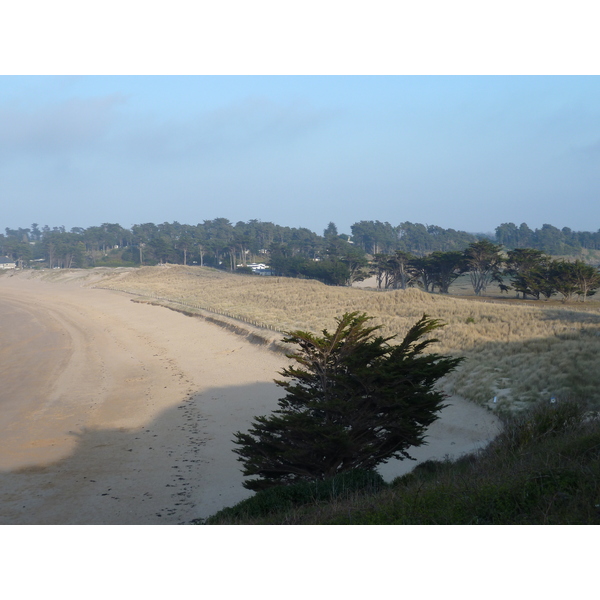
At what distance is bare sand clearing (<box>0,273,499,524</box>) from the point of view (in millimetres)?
9719

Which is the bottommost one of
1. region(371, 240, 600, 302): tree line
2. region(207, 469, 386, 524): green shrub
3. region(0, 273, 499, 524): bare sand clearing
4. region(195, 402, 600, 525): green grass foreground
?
region(0, 273, 499, 524): bare sand clearing

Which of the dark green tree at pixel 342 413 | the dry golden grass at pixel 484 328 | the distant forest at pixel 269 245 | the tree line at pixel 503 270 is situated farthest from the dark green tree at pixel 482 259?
the dark green tree at pixel 342 413

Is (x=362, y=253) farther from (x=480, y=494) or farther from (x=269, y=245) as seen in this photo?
(x=480, y=494)

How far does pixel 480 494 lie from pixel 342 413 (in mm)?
3143

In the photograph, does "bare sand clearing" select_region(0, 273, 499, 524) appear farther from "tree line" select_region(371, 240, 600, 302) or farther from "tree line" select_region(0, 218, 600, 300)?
"tree line" select_region(0, 218, 600, 300)

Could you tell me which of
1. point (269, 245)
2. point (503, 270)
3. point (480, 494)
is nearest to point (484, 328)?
Result: point (480, 494)

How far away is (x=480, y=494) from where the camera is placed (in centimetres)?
569

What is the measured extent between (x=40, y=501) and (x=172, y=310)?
26.8 m

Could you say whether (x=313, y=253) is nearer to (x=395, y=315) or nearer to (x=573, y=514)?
(x=395, y=315)

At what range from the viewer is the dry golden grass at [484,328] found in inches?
561

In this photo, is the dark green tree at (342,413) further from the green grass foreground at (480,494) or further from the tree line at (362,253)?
the tree line at (362,253)

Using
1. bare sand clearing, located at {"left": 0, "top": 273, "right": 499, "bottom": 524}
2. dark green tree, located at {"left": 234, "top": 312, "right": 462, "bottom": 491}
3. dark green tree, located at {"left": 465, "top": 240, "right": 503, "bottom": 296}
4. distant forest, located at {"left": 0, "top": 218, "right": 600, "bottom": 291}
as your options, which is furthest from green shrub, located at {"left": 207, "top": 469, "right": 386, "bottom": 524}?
distant forest, located at {"left": 0, "top": 218, "right": 600, "bottom": 291}

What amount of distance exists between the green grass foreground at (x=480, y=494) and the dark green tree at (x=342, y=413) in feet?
2.03

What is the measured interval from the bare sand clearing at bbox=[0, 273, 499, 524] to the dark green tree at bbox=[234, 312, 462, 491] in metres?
1.82
